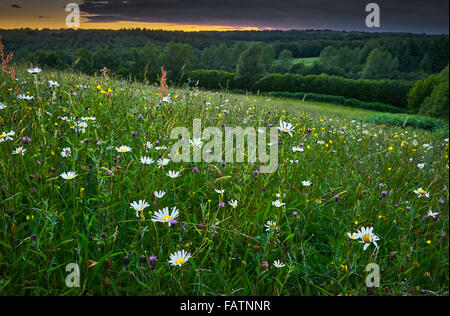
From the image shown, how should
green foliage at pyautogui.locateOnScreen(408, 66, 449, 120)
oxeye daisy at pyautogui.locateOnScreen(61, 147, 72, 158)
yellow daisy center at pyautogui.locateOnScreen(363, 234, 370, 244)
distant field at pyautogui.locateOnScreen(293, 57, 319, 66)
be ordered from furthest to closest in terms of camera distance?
1. distant field at pyautogui.locateOnScreen(293, 57, 319, 66)
2. green foliage at pyautogui.locateOnScreen(408, 66, 449, 120)
3. oxeye daisy at pyautogui.locateOnScreen(61, 147, 72, 158)
4. yellow daisy center at pyautogui.locateOnScreen(363, 234, 370, 244)

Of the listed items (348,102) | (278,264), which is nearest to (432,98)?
(348,102)

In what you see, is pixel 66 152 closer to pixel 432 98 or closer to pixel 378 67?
pixel 432 98

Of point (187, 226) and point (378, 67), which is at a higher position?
point (378, 67)

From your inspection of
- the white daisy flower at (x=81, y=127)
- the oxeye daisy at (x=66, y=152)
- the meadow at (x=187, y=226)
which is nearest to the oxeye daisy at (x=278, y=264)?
the meadow at (x=187, y=226)

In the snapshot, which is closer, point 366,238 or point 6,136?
point 366,238

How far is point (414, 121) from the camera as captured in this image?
26.7 metres

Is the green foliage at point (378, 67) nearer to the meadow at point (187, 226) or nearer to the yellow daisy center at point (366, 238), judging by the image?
the meadow at point (187, 226)

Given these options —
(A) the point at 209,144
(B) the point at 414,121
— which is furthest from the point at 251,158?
(B) the point at 414,121

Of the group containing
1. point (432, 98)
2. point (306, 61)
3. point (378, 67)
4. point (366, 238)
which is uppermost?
point (306, 61)

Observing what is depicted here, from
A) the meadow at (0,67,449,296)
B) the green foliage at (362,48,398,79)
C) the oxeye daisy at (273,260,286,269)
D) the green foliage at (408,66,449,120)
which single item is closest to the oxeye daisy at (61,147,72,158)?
the meadow at (0,67,449,296)

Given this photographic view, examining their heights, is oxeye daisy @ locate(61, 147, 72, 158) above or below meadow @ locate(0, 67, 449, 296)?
above

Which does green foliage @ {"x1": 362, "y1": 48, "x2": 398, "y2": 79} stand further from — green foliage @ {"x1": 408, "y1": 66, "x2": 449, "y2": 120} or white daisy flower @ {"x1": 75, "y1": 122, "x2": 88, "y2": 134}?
white daisy flower @ {"x1": 75, "y1": 122, "x2": 88, "y2": 134}

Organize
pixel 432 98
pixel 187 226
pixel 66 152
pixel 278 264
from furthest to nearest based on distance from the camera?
pixel 432 98, pixel 66 152, pixel 187 226, pixel 278 264
